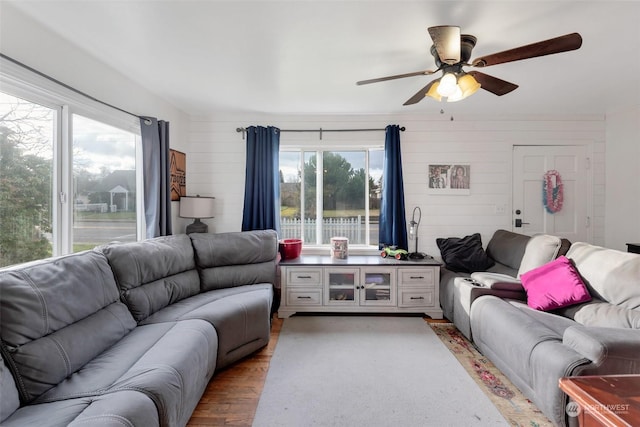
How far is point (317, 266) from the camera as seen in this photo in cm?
312

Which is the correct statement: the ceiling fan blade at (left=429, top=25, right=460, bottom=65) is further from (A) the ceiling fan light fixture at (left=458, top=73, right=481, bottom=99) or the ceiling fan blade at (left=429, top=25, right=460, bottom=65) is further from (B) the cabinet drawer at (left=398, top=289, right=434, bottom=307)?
(B) the cabinet drawer at (left=398, top=289, right=434, bottom=307)

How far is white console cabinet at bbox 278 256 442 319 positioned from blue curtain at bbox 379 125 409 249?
0.50 m

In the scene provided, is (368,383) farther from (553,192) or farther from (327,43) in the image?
(553,192)

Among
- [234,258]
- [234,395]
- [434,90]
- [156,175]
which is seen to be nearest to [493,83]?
[434,90]

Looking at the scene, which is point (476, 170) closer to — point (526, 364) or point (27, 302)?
point (526, 364)

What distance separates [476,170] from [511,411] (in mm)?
2721

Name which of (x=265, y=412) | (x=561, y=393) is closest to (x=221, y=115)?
(x=265, y=412)

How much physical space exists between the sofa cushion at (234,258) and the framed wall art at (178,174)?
772 millimetres

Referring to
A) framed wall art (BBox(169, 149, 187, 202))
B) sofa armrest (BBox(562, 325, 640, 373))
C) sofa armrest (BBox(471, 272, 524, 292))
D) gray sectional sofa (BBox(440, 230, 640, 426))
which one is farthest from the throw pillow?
framed wall art (BBox(169, 149, 187, 202))

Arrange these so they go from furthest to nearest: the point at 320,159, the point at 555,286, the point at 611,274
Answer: the point at 320,159 → the point at 555,286 → the point at 611,274

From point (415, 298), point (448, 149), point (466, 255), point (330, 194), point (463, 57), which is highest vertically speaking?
point (463, 57)

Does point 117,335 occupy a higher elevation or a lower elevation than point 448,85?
lower

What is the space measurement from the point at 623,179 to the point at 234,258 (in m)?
4.67

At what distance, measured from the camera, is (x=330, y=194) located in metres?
3.80
